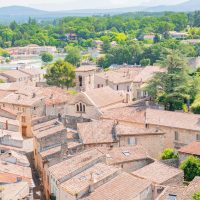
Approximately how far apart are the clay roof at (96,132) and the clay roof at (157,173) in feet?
27.2

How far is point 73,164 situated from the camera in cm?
3538

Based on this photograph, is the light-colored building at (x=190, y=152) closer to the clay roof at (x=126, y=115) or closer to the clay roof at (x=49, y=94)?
the clay roof at (x=126, y=115)

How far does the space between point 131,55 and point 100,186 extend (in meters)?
84.6

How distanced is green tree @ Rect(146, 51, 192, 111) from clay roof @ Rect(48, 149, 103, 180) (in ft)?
70.3

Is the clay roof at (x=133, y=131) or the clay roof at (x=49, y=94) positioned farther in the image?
the clay roof at (x=49, y=94)

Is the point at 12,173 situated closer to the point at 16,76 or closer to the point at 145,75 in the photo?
the point at 145,75

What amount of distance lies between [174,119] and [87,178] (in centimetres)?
1809

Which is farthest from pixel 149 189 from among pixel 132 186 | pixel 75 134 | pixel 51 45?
pixel 51 45

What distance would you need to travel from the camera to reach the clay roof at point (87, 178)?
3131 centimetres

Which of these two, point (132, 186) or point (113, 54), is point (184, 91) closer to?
point (132, 186)

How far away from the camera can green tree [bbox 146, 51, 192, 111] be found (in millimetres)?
56875

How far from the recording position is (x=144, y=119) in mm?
49750

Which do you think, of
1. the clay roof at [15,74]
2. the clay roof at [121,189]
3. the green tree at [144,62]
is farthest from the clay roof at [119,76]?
the clay roof at [121,189]

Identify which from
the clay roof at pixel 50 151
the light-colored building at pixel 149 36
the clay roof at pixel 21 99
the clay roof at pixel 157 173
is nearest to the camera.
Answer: the clay roof at pixel 157 173
